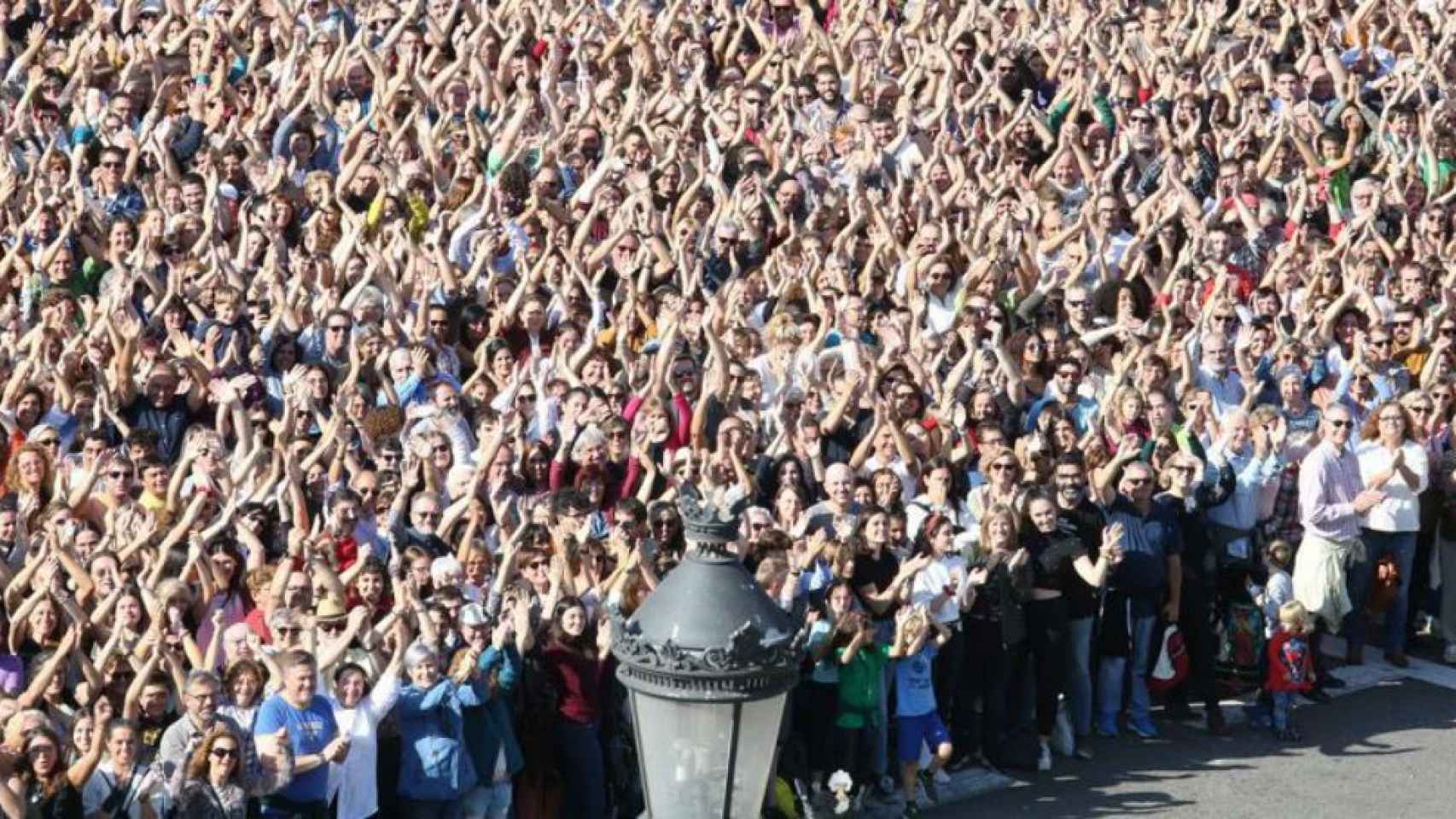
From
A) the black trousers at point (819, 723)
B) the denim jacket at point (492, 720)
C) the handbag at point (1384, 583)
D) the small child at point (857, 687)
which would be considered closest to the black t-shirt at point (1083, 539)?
the small child at point (857, 687)

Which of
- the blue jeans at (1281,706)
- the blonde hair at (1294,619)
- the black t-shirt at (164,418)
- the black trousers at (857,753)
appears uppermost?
the black t-shirt at (164,418)

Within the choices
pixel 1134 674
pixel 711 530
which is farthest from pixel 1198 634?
pixel 711 530

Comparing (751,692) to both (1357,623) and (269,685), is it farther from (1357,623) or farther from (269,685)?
(1357,623)

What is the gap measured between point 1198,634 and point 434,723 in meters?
4.78

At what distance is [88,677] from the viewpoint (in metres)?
13.4

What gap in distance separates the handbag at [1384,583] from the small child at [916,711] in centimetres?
327

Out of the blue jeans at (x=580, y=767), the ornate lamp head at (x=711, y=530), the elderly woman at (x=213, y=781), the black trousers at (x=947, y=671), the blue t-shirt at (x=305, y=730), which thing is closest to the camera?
the ornate lamp head at (x=711, y=530)

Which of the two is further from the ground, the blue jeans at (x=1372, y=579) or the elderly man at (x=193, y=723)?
the blue jeans at (x=1372, y=579)

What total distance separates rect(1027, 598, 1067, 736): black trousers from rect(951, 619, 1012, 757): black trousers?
7.4 inches

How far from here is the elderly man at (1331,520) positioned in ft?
57.4

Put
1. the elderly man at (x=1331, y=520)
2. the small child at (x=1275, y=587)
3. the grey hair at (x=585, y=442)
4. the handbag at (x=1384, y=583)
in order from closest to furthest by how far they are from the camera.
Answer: the grey hair at (x=585, y=442) → the small child at (x=1275, y=587) → the elderly man at (x=1331, y=520) → the handbag at (x=1384, y=583)

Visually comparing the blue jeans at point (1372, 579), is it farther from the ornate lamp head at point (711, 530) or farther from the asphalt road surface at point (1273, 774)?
the ornate lamp head at point (711, 530)

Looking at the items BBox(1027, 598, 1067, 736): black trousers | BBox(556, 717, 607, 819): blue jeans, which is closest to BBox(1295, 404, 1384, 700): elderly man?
BBox(1027, 598, 1067, 736): black trousers

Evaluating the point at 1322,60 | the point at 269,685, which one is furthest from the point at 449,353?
the point at 1322,60
